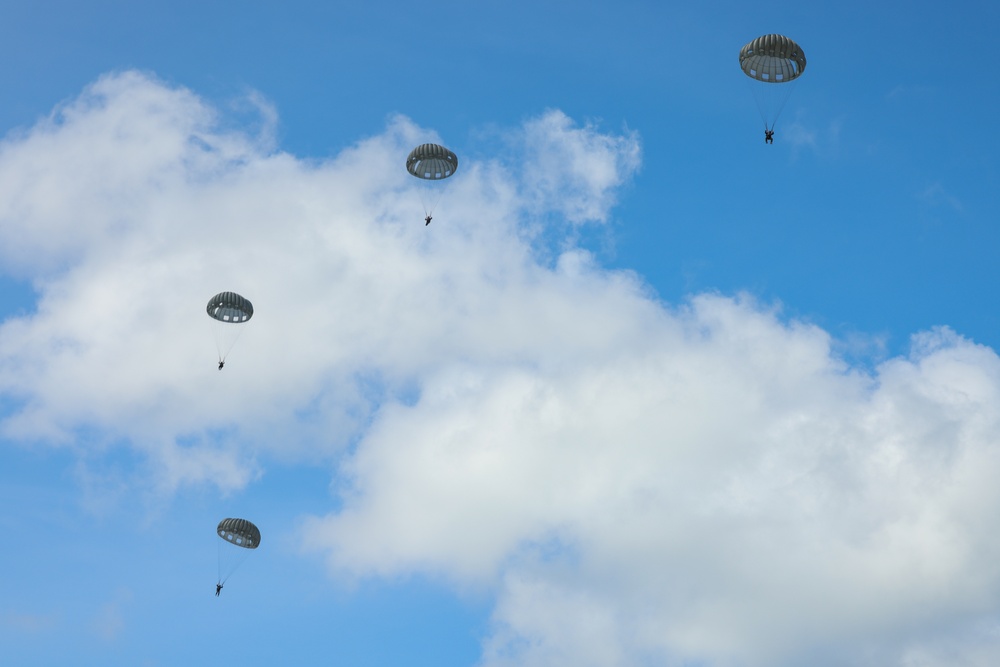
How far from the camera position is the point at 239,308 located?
350 feet

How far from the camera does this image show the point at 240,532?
350ft

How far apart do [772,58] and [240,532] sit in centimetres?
5537

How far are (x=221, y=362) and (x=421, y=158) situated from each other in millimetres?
24439

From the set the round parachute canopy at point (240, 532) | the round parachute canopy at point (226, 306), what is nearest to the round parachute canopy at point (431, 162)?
the round parachute canopy at point (226, 306)

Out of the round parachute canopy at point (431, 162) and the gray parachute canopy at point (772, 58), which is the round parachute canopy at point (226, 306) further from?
the gray parachute canopy at point (772, 58)

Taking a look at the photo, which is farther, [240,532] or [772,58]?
[240,532]

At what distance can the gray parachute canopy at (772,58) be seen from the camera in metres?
87.3

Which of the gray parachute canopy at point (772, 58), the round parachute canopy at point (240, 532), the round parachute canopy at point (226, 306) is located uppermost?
the gray parachute canopy at point (772, 58)

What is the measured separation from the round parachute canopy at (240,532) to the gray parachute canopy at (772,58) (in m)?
53.0

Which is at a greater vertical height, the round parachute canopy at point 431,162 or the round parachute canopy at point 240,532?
the round parachute canopy at point 431,162

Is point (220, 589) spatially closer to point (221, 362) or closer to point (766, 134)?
point (221, 362)

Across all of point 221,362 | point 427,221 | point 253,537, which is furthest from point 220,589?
point 427,221

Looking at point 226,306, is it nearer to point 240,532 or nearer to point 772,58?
point 240,532

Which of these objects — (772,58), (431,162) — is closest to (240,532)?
(431,162)
